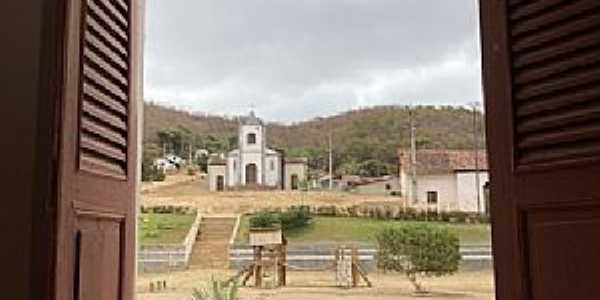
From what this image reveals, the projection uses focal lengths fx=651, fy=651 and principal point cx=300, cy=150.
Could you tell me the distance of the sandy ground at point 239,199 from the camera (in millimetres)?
8320

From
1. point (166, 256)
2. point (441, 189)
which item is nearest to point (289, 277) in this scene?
point (166, 256)

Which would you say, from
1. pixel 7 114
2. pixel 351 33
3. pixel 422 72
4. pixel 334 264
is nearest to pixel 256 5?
pixel 351 33

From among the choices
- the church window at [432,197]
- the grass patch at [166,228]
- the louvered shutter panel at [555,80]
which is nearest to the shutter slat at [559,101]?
the louvered shutter panel at [555,80]

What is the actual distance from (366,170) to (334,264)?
1.33m

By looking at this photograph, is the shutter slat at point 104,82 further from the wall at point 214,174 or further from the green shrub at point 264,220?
the wall at point 214,174

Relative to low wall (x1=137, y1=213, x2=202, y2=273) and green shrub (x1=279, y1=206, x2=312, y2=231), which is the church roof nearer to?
green shrub (x1=279, y1=206, x2=312, y2=231)

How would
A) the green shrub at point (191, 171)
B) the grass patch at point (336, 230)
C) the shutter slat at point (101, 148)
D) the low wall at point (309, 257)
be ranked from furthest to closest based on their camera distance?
the green shrub at point (191, 171)
the grass patch at point (336, 230)
the low wall at point (309, 257)
the shutter slat at point (101, 148)

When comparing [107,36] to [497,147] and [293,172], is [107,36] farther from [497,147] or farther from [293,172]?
[293,172]

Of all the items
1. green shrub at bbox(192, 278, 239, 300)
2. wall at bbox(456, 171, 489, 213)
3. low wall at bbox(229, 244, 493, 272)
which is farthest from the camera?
low wall at bbox(229, 244, 493, 272)

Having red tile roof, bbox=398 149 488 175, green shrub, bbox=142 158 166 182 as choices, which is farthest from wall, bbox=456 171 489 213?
green shrub, bbox=142 158 166 182

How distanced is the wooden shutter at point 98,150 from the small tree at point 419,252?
639 cm

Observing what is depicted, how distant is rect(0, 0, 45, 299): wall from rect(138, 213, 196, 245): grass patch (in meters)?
7.02

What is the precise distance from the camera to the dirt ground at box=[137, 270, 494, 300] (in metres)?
6.96

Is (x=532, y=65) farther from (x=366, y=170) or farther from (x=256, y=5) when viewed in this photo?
(x=256, y=5)
